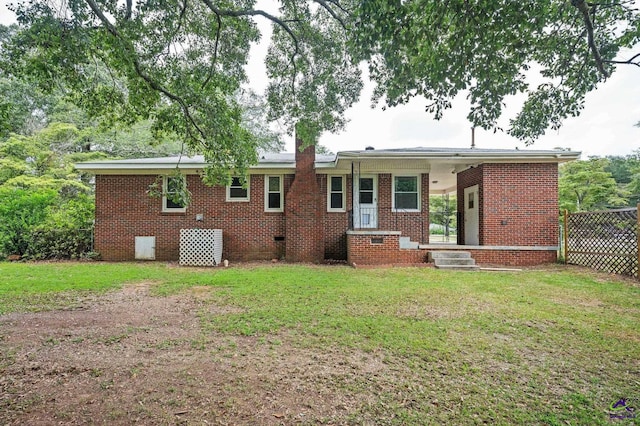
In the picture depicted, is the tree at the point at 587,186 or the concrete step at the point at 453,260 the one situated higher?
the tree at the point at 587,186

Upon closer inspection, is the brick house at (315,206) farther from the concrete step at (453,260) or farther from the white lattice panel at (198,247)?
the white lattice panel at (198,247)

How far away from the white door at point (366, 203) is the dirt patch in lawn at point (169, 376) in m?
7.46

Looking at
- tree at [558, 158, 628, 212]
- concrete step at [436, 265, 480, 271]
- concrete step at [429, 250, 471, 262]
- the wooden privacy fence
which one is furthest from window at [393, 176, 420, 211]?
tree at [558, 158, 628, 212]

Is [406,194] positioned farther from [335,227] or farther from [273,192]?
[273,192]

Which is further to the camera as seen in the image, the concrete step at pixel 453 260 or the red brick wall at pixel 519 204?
the red brick wall at pixel 519 204

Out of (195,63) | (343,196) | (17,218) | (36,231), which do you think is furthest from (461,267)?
(17,218)

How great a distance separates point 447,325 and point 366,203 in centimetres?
718

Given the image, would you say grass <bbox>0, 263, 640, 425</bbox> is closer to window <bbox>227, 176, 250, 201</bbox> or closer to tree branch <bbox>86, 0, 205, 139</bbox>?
window <bbox>227, 176, 250, 201</bbox>

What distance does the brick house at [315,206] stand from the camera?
10.0 metres

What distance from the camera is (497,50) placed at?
14.6ft

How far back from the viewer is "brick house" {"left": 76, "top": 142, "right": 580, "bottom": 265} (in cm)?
1002

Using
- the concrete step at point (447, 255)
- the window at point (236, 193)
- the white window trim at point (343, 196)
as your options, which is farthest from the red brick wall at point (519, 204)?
the window at point (236, 193)

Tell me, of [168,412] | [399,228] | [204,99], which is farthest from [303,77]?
[168,412]

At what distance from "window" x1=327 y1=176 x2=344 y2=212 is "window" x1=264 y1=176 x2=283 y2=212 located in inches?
66.3
